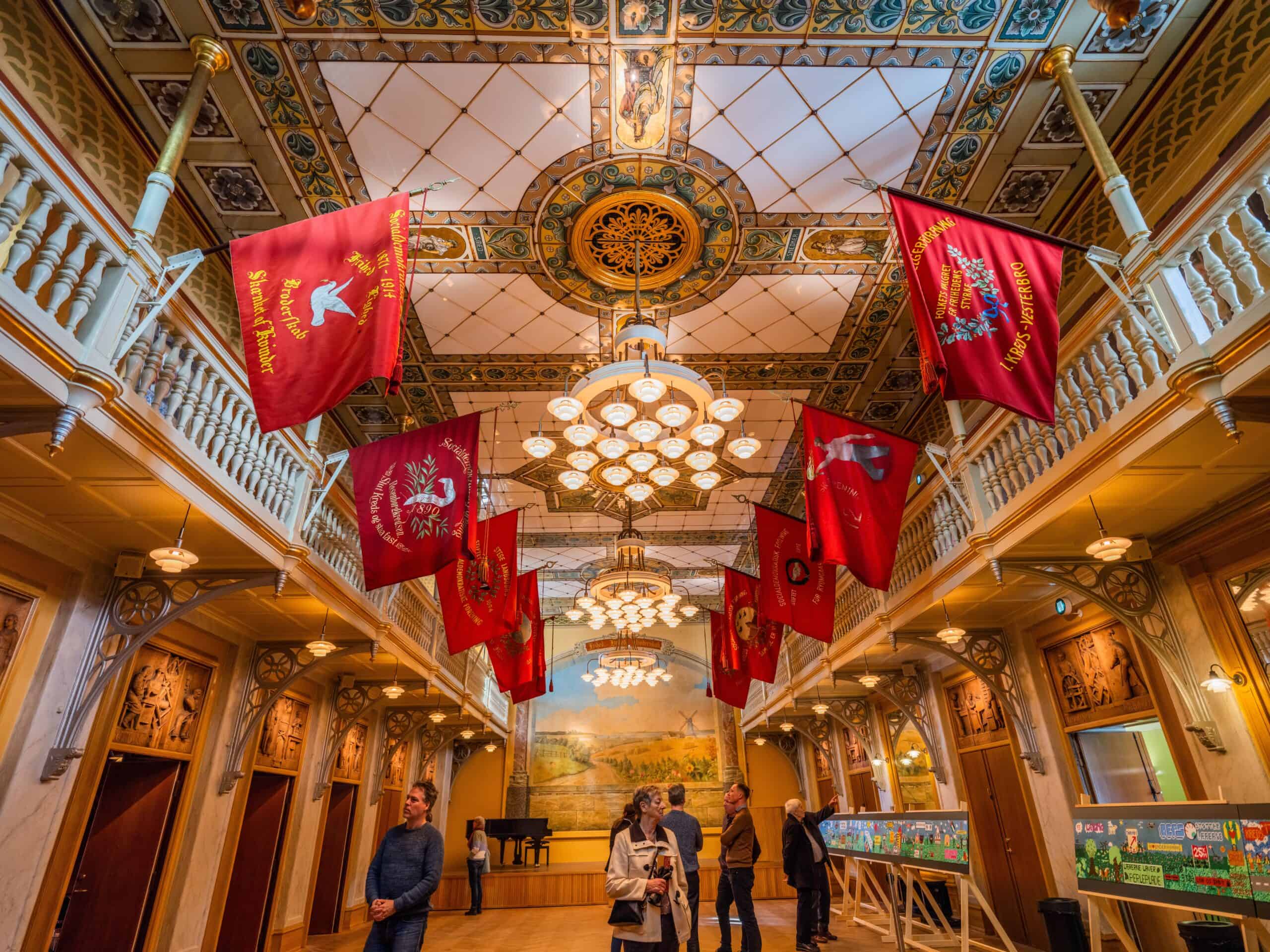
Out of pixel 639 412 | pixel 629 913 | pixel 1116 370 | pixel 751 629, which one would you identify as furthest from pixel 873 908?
pixel 1116 370

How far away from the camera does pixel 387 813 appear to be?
1440 centimetres

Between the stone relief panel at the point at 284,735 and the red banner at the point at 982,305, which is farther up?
the red banner at the point at 982,305

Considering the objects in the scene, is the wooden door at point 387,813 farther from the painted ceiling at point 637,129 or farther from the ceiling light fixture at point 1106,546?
the ceiling light fixture at point 1106,546

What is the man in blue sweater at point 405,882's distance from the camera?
4.44 m

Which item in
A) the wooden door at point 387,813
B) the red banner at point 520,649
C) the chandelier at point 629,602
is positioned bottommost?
the wooden door at point 387,813

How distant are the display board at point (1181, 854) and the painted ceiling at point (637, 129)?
5616mm

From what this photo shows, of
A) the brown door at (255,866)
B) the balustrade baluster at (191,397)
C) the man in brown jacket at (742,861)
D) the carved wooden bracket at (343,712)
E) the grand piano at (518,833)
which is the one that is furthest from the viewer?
the grand piano at (518,833)

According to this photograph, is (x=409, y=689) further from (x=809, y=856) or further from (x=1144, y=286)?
(x=1144, y=286)

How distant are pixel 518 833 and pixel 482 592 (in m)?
11.6

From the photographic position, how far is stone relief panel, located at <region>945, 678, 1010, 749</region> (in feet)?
30.1

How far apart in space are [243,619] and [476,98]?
6.04 metres

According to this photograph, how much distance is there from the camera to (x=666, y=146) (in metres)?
6.41

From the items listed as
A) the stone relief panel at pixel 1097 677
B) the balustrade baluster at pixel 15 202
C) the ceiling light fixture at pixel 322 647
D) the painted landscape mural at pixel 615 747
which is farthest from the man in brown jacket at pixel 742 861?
the painted landscape mural at pixel 615 747

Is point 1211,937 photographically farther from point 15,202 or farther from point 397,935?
point 15,202
